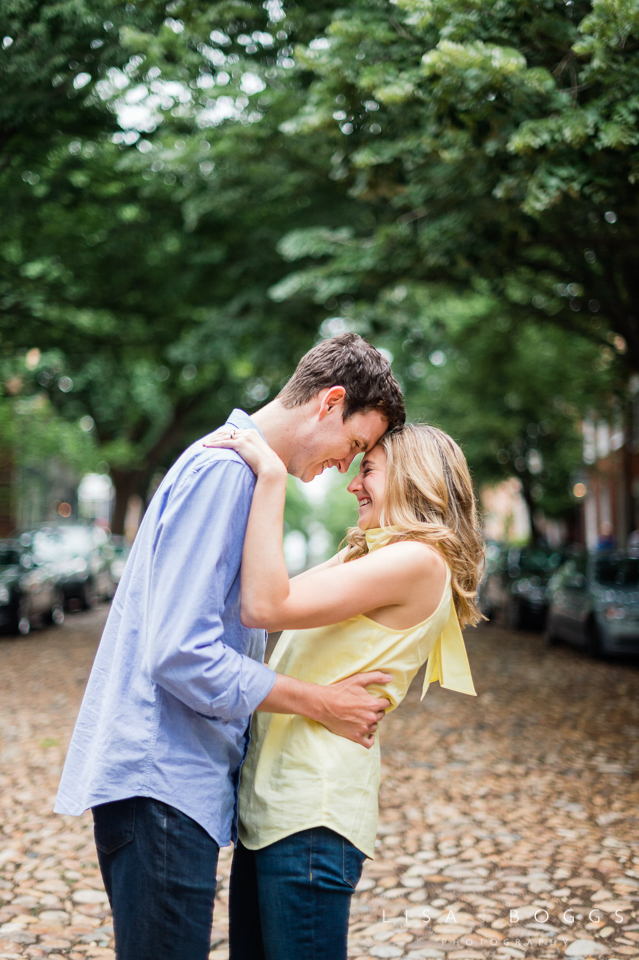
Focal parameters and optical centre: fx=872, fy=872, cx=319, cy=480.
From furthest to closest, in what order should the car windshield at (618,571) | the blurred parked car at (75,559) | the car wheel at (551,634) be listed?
the blurred parked car at (75,559)
the car wheel at (551,634)
the car windshield at (618,571)

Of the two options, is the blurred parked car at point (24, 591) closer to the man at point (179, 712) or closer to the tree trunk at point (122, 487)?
the tree trunk at point (122, 487)

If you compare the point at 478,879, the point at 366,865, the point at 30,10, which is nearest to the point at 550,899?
the point at 478,879

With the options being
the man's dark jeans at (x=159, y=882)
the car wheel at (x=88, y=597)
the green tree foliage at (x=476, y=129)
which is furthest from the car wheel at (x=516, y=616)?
the man's dark jeans at (x=159, y=882)

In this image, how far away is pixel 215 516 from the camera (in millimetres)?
1765

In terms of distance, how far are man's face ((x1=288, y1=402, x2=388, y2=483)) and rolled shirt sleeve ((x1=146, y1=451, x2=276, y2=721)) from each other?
271mm

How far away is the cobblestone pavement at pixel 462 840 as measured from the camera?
12.1 feet

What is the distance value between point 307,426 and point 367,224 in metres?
9.30

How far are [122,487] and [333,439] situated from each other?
1155 inches

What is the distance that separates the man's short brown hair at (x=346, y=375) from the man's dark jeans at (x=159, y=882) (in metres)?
0.94

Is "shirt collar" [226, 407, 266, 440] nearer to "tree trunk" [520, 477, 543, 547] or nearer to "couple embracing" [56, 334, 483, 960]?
"couple embracing" [56, 334, 483, 960]

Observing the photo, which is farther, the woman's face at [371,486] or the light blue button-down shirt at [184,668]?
the woman's face at [371,486]

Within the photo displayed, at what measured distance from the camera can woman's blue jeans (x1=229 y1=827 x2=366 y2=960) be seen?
181cm

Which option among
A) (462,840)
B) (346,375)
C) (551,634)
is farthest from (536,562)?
(346,375)

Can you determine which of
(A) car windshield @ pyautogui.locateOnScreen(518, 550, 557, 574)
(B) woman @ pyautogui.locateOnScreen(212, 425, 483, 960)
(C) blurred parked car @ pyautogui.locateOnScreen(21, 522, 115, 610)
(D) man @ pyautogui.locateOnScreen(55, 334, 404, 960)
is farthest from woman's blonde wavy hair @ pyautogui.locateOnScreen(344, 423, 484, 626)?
(A) car windshield @ pyautogui.locateOnScreen(518, 550, 557, 574)
